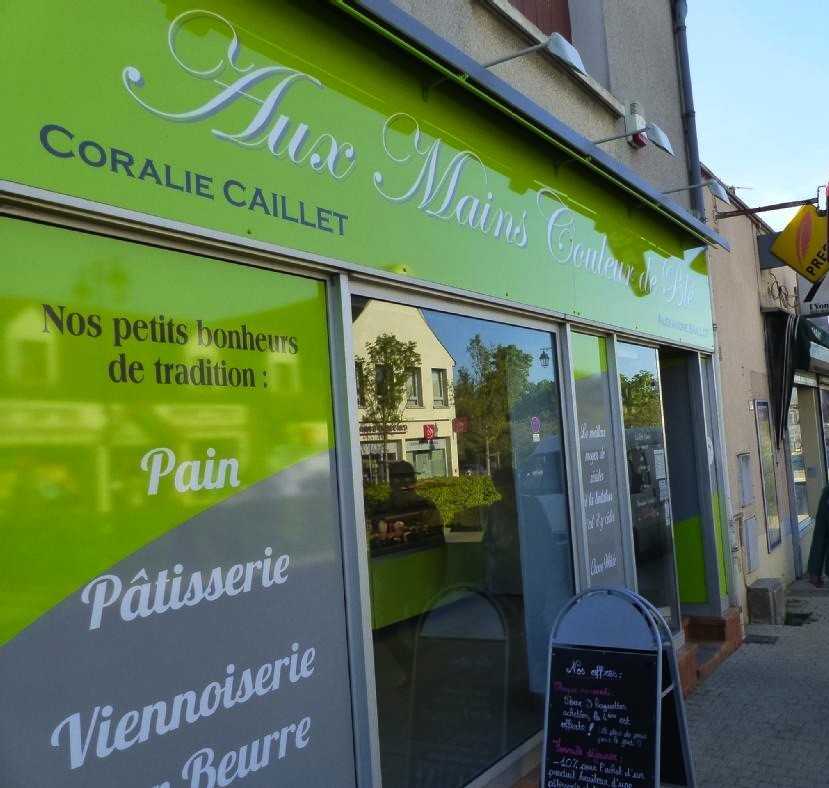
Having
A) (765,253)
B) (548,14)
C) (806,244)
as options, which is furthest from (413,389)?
(765,253)

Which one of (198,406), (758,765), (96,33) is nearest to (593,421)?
(758,765)

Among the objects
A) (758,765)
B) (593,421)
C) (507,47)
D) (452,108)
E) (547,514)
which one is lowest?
(758,765)

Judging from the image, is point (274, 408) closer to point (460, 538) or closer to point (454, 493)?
point (454, 493)

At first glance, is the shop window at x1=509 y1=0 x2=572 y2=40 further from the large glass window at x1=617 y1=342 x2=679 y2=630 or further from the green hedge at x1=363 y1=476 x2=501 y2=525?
the green hedge at x1=363 y1=476 x2=501 y2=525

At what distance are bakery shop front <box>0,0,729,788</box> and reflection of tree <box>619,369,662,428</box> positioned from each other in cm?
115


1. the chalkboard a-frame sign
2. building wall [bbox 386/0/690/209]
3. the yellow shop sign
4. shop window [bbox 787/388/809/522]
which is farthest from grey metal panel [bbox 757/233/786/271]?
the chalkboard a-frame sign

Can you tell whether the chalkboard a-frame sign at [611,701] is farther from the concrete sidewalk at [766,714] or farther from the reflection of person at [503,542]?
the concrete sidewalk at [766,714]

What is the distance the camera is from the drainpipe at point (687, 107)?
796 centimetres

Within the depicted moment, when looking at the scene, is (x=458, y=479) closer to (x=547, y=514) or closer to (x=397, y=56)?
(x=547, y=514)

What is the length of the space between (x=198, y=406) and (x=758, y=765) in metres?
3.91

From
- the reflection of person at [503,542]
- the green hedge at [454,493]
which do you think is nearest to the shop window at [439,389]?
the green hedge at [454,493]

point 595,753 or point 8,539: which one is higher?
point 8,539

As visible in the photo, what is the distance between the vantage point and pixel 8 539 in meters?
2.04

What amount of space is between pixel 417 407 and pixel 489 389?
76 centimetres
